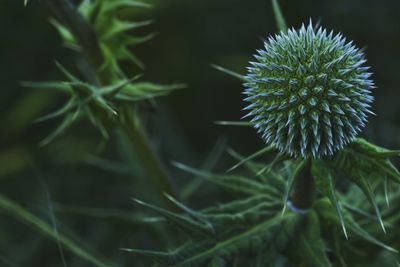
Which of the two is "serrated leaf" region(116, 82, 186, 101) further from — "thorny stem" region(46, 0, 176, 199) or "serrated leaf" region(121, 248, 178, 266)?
"serrated leaf" region(121, 248, 178, 266)

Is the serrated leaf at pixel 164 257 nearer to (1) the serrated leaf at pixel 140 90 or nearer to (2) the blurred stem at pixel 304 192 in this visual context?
(2) the blurred stem at pixel 304 192

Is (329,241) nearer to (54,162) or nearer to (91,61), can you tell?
(91,61)

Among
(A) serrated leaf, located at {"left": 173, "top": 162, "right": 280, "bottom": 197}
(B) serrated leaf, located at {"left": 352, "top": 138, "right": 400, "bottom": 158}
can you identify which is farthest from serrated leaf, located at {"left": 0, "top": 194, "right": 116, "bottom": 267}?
(B) serrated leaf, located at {"left": 352, "top": 138, "right": 400, "bottom": 158}

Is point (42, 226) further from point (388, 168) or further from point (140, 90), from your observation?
point (388, 168)

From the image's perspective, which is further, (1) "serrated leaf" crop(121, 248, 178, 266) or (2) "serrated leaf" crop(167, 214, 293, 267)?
(2) "serrated leaf" crop(167, 214, 293, 267)

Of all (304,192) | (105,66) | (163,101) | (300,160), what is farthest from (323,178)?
(163,101)

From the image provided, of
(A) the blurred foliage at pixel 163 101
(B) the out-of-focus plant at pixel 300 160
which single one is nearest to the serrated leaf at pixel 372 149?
(B) the out-of-focus plant at pixel 300 160
